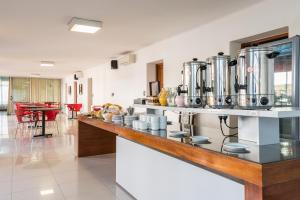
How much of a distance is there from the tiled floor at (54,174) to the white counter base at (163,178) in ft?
0.94

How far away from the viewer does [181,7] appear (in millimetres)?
3387

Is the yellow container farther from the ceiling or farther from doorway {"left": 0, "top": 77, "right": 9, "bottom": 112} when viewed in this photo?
doorway {"left": 0, "top": 77, "right": 9, "bottom": 112}

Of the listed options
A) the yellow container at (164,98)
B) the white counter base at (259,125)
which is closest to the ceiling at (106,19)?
the yellow container at (164,98)

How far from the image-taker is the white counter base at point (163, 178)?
1.57m

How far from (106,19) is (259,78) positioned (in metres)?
2.97

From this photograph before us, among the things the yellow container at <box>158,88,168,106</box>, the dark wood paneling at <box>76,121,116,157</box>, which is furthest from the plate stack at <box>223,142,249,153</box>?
the dark wood paneling at <box>76,121,116,157</box>

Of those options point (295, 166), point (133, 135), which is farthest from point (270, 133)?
point (133, 135)

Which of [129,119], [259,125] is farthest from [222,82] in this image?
[129,119]

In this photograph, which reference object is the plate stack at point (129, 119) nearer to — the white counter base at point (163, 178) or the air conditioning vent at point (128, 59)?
the white counter base at point (163, 178)

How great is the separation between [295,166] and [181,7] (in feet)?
9.07

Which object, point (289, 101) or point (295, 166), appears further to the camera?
point (289, 101)

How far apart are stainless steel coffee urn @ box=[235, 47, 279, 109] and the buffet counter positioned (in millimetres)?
294

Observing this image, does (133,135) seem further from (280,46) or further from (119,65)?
(119,65)

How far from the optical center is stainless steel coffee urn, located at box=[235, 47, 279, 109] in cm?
157
